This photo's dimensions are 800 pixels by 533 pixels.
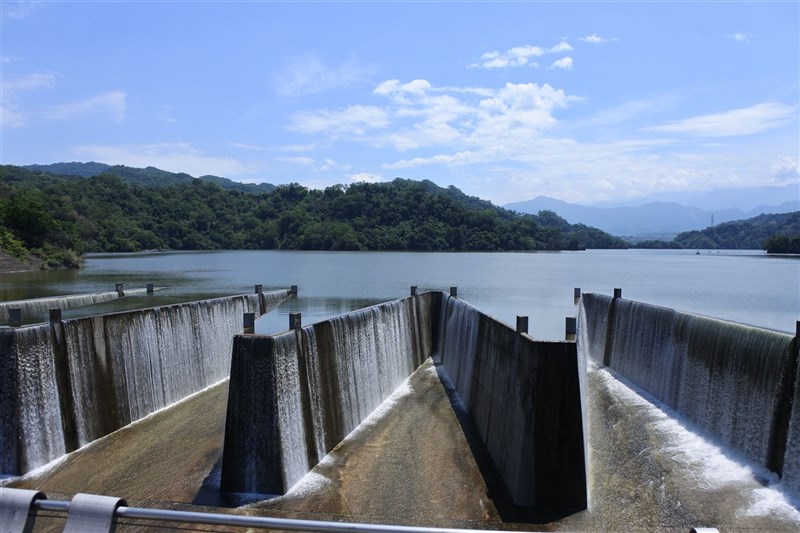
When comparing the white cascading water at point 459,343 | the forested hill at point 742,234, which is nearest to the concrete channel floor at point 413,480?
the white cascading water at point 459,343

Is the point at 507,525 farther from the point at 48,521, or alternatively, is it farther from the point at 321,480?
the point at 48,521

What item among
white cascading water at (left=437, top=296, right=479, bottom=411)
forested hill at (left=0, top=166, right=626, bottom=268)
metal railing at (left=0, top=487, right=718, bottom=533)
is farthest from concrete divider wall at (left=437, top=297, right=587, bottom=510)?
forested hill at (left=0, top=166, right=626, bottom=268)

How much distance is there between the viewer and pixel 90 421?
41.2 feet

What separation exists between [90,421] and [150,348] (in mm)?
2486

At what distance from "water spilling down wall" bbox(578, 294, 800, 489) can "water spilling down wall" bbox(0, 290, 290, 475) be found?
33.8 feet

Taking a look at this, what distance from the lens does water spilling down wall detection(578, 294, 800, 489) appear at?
1044cm

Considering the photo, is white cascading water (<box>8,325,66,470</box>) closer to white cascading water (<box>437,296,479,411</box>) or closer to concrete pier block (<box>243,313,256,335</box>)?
concrete pier block (<box>243,313,256,335</box>)

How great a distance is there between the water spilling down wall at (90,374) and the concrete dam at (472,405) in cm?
4

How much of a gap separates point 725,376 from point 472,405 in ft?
17.8

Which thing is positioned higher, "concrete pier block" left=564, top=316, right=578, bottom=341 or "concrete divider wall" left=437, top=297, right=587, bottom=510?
"concrete pier block" left=564, top=316, right=578, bottom=341

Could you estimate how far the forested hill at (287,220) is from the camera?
105312 millimetres

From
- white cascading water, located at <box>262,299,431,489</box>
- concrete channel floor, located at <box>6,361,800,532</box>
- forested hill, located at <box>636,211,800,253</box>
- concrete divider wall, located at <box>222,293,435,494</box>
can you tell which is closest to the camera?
concrete channel floor, located at <box>6,361,800,532</box>

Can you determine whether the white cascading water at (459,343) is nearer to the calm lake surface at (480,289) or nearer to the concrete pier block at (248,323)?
the calm lake surface at (480,289)

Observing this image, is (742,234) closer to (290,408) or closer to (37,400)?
(290,408)
